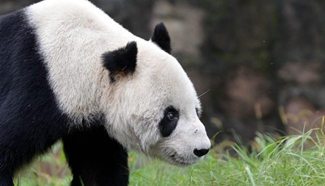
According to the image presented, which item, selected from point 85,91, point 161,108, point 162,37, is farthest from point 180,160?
point 162,37

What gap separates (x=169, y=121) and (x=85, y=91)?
615mm

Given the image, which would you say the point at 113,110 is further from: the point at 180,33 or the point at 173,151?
the point at 180,33

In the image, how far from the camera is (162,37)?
4434 mm

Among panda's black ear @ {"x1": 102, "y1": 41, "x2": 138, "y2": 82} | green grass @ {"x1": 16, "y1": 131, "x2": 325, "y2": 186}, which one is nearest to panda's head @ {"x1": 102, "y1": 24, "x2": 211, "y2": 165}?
panda's black ear @ {"x1": 102, "y1": 41, "x2": 138, "y2": 82}

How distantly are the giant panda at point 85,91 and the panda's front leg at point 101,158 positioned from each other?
21 cm

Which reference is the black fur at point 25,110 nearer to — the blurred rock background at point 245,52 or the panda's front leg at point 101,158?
the panda's front leg at point 101,158

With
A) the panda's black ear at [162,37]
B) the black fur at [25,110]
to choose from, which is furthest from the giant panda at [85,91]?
the panda's black ear at [162,37]

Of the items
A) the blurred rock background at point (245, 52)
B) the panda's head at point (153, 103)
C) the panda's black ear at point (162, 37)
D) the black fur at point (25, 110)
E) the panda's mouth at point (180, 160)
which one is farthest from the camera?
the blurred rock background at point (245, 52)

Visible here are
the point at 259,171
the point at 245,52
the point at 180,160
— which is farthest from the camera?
the point at 245,52

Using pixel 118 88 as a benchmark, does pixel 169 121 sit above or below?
below

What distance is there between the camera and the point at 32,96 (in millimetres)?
3887

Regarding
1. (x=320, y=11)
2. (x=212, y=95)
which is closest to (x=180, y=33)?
(x=212, y=95)

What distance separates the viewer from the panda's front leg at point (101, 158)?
4.45 metres

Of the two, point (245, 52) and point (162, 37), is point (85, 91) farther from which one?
point (245, 52)
